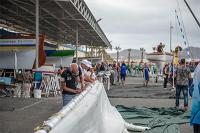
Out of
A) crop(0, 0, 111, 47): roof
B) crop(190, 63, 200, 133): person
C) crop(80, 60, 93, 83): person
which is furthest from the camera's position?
crop(0, 0, 111, 47): roof

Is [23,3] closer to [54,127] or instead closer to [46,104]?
[46,104]

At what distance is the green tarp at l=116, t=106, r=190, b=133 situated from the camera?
1125cm

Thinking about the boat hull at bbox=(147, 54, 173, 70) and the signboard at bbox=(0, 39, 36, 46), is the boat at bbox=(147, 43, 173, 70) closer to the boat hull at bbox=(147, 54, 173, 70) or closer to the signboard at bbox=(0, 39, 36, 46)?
the boat hull at bbox=(147, 54, 173, 70)

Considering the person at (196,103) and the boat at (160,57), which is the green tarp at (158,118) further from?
the boat at (160,57)

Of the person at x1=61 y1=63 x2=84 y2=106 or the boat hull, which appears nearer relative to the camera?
the person at x1=61 y1=63 x2=84 y2=106

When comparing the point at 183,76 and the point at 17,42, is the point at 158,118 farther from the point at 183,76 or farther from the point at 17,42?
the point at 17,42

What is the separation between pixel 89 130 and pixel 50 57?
2791cm

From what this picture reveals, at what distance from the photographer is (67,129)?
14.2 feet

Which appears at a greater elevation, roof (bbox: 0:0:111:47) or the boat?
roof (bbox: 0:0:111:47)

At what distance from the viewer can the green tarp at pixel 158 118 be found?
11.3 metres

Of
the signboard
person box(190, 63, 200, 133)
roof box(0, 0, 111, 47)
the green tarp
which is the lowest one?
the green tarp

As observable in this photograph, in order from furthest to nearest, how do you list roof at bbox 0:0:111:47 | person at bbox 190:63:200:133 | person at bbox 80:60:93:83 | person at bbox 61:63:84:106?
roof at bbox 0:0:111:47
person at bbox 80:60:93:83
person at bbox 61:63:84:106
person at bbox 190:63:200:133

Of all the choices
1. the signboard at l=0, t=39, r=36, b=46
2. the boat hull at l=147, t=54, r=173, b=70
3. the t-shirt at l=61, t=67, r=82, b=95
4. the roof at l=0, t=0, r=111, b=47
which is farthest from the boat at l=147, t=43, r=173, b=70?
the t-shirt at l=61, t=67, r=82, b=95

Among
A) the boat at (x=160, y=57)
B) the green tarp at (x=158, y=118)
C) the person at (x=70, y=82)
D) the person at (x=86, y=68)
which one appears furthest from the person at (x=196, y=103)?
the boat at (x=160, y=57)
